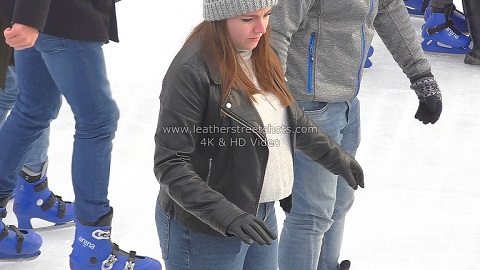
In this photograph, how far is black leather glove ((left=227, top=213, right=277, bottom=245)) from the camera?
2.08 meters

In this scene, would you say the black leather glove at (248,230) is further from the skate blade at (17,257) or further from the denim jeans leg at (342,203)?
the skate blade at (17,257)

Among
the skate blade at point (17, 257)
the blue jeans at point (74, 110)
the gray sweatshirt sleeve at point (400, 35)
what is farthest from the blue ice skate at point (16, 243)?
the gray sweatshirt sleeve at point (400, 35)

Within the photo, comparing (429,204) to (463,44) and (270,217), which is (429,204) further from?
(463,44)

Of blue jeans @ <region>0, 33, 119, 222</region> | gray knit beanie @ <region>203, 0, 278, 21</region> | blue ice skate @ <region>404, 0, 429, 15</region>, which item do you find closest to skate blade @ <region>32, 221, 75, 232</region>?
blue jeans @ <region>0, 33, 119, 222</region>

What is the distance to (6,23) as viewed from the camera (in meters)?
3.12

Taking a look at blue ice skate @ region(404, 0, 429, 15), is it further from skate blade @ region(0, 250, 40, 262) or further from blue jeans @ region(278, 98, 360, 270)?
skate blade @ region(0, 250, 40, 262)

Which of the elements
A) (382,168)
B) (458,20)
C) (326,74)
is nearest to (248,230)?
(326,74)

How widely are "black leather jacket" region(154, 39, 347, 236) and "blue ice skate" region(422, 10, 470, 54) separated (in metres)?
3.82

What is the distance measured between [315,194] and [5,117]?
131 centimetres

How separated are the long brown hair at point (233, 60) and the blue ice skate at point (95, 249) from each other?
3.62 ft

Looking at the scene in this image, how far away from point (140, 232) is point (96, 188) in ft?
1.81

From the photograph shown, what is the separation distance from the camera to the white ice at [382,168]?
3643mm

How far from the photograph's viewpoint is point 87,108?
3070 millimetres

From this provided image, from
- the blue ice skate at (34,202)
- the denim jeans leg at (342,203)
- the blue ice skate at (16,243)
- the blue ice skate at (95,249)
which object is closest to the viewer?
the denim jeans leg at (342,203)
